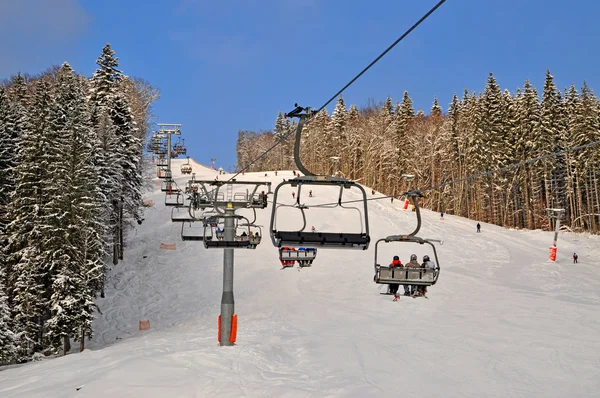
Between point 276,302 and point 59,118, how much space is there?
60.0ft

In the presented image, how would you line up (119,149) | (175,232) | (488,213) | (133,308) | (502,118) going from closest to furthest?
1. (133,308)
2. (119,149)
3. (175,232)
4. (502,118)
5. (488,213)

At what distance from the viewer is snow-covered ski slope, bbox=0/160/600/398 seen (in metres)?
12.6

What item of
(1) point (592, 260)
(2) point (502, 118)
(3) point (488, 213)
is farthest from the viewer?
(3) point (488, 213)

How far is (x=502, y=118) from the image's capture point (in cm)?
5828

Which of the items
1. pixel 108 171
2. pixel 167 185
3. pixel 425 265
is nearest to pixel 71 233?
pixel 108 171

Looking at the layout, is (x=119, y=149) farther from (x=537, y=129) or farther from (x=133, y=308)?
(x=537, y=129)

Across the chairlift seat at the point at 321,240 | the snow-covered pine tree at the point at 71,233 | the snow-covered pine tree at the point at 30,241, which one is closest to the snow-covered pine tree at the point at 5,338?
the snow-covered pine tree at the point at 30,241

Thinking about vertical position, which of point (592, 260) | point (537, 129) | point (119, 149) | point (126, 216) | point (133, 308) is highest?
point (537, 129)

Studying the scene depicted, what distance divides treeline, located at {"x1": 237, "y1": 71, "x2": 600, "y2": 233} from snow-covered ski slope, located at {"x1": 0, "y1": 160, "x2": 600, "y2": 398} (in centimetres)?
946

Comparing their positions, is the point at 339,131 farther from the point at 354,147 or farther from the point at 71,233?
the point at 71,233

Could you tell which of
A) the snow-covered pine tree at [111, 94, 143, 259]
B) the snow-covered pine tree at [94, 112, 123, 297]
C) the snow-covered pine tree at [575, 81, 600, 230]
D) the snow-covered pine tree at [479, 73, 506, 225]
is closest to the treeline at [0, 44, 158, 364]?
the snow-covered pine tree at [94, 112, 123, 297]

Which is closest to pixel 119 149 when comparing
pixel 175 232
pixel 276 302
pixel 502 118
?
pixel 175 232

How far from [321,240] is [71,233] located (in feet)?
72.3

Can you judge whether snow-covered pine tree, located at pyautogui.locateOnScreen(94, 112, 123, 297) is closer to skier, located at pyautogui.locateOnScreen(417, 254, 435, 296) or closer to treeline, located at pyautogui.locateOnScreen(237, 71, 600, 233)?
skier, located at pyautogui.locateOnScreen(417, 254, 435, 296)
